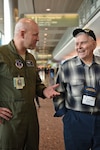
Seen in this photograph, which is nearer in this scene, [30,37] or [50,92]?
[30,37]

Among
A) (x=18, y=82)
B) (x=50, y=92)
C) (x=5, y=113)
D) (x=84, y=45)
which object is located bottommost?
(x=5, y=113)

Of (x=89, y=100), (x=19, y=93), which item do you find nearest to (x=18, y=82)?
(x=19, y=93)

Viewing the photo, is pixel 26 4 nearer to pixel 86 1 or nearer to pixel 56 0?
pixel 56 0

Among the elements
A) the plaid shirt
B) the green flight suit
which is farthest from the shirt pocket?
the green flight suit

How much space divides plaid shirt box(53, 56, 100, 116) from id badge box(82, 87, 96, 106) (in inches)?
1.1

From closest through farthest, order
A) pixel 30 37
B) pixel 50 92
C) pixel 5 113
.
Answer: pixel 5 113
pixel 30 37
pixel 50 92

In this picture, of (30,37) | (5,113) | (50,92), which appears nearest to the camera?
(5,113)

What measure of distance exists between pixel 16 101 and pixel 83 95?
53 cm

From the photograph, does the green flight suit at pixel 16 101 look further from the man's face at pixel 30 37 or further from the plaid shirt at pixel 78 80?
the plaid shirt at pixel 78 80

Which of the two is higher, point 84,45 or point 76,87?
point 84,45

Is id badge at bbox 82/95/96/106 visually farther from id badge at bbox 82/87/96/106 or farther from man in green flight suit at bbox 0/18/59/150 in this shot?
man in green flight suit at bbox 0/18/59/150

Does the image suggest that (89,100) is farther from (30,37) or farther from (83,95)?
(30,37)

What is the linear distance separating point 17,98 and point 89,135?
2.12 feet

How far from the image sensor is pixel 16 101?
6.06 ft
